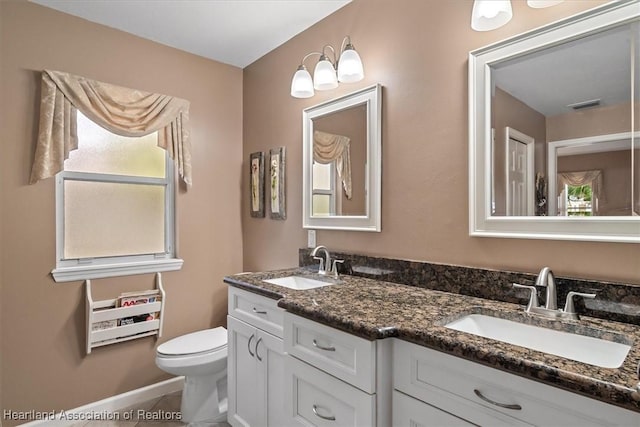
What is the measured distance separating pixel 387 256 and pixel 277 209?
1.01 metres

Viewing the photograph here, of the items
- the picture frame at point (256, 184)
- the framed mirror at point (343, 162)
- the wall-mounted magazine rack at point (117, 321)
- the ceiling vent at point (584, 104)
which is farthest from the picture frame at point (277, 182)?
the ceiling vent at point (584, 104)

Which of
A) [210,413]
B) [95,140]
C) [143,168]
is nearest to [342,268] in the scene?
[210,413]

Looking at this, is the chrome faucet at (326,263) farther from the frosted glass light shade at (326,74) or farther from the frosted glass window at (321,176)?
the frosted glass light shade at (326,74)

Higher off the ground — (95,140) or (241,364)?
(95,140)

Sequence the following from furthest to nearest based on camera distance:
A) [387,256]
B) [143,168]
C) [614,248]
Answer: [143,168] → [387,256] → [614,248]

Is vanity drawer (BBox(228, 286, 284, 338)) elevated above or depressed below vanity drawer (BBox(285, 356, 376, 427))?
above

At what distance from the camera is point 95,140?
2266 mm

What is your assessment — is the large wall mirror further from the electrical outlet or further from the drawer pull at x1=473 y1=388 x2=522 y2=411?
the electrical outlet

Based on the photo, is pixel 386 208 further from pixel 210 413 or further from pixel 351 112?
pixel 210 413

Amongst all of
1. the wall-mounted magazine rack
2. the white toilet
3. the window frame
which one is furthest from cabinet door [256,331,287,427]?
the window frame

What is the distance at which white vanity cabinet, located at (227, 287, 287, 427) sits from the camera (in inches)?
62.2

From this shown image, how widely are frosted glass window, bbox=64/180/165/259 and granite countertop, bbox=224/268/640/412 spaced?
3.74 ft

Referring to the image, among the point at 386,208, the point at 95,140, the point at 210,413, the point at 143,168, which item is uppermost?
the point at 95,140

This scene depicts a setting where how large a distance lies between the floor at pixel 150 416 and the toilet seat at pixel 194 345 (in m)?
0.44
